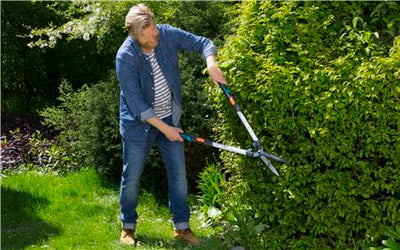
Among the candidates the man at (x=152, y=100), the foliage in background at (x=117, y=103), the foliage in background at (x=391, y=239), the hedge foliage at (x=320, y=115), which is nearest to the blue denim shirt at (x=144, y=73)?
the man at (x=152, y=100)

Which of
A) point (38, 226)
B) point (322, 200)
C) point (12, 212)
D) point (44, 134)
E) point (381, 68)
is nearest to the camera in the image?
point (381, 68)

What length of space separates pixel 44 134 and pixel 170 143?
392 centimetres

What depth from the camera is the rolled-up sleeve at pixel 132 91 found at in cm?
420

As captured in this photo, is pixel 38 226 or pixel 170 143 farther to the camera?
pixel 38 226

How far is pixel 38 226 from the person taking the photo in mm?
5383

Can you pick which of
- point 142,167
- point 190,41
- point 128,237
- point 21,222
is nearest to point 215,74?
point 190,41

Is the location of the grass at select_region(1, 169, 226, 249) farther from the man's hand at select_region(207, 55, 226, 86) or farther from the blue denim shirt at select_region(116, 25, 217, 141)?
the man's hand at select_region(207, 55, 226, 86)

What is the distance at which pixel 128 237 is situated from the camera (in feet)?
15.5

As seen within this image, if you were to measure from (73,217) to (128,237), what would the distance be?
98 cm

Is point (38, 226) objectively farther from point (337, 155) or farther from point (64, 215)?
point (337, 155)

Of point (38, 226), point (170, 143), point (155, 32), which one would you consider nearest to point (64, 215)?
point (38, 226)

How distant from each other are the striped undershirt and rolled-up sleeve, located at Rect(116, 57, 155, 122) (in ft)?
0.53

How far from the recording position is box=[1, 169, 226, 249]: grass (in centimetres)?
485

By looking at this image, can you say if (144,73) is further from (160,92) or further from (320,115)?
(320,115)
